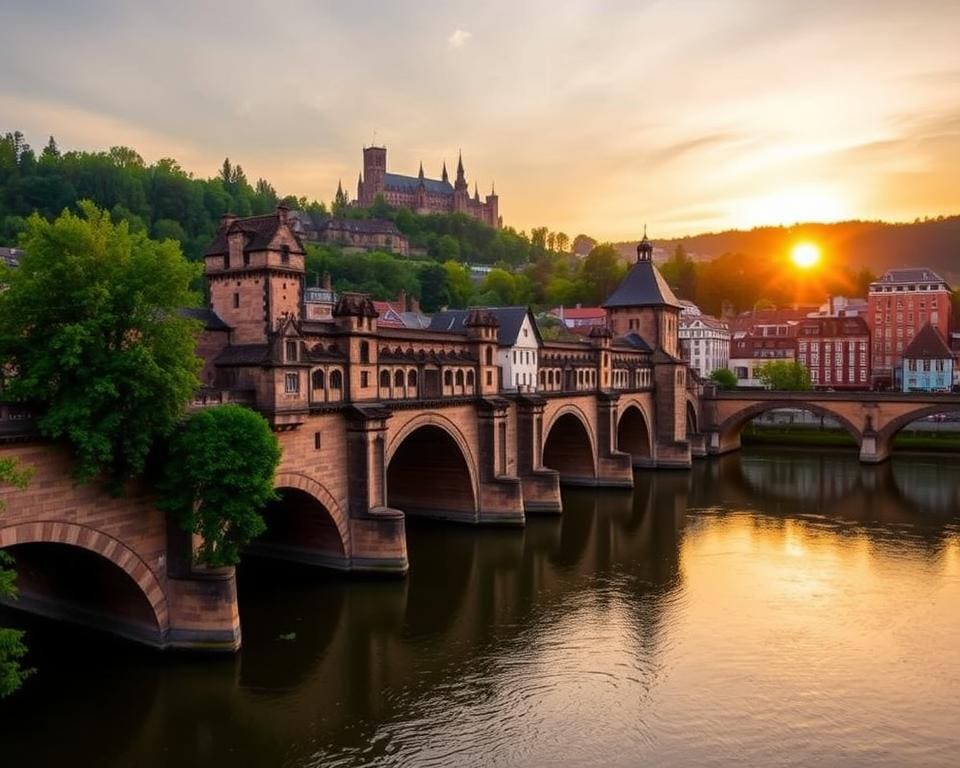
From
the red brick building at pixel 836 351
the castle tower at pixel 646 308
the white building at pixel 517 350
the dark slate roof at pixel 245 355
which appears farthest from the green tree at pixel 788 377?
the dark slate roof at pixel 245 355

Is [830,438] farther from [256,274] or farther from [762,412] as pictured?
[256,274]

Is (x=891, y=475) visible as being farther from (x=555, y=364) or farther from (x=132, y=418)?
(x=132, y=418)

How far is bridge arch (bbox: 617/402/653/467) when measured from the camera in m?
71.4

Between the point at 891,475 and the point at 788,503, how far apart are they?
1706cm

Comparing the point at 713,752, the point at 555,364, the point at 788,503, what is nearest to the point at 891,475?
the point at 788,503

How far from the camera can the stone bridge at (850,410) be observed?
73375 mm

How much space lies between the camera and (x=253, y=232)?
35438 mm

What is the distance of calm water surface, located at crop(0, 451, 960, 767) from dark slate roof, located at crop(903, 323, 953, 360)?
66.5 metres

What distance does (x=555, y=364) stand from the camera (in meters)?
57.3

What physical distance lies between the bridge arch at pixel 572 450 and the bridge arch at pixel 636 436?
10122 millimetres

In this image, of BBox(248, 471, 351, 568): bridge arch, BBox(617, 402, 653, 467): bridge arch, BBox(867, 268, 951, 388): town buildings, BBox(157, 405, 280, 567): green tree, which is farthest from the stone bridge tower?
BBox(867, 268, 951, 388): town buildings

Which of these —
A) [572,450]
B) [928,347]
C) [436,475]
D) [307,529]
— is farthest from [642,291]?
[928,347]

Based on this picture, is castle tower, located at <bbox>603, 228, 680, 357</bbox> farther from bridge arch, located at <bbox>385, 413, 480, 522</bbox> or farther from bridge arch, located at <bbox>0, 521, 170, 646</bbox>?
bridge arch, located at <bbox>0, 521, 170, 646</bbox>

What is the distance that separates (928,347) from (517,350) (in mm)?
73795
